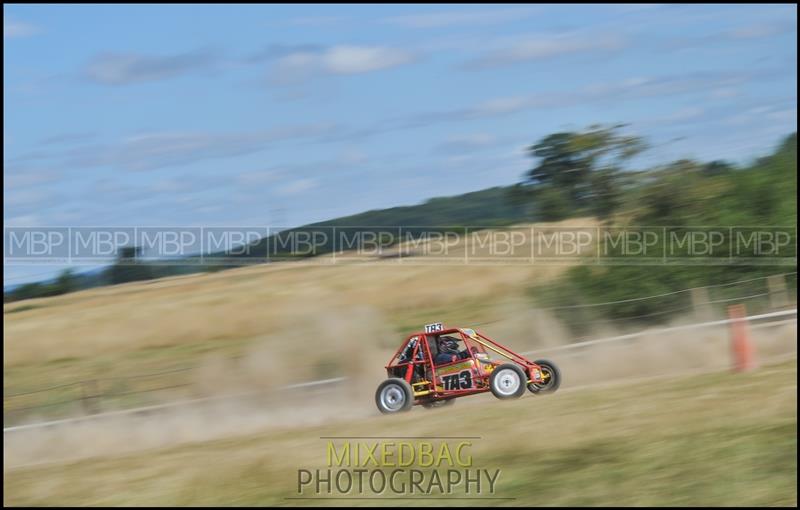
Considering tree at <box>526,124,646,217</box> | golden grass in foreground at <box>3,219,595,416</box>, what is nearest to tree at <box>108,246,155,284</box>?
golden grass in foreground at <box>3,219,595,416</box>

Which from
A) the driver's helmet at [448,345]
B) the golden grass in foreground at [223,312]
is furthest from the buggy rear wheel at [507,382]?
the golden grass in foreground at [223,312]

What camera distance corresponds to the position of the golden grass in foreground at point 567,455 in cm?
884

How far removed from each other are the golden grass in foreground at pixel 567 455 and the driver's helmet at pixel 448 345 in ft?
2.56

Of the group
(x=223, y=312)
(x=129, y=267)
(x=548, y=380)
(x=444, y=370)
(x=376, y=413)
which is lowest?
(x=376, y=413)

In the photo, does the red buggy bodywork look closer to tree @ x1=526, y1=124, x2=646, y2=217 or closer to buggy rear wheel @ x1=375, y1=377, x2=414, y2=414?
buggy rear wheel @ x1=375, y1=377, x2=414, y2=414

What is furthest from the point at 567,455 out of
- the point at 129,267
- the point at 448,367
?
the point at 129,267

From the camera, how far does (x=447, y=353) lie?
11.5 metres

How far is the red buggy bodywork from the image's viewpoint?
11.4 metres

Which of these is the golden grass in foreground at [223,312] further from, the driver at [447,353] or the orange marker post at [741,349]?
the orange marker post at [741,349]

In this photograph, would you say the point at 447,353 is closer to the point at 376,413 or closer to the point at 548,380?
the point at 548,380

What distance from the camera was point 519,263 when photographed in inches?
837

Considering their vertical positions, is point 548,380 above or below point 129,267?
below

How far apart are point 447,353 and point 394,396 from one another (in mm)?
880

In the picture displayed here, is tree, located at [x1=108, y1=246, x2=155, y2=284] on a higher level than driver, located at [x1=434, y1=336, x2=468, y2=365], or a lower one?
higher
